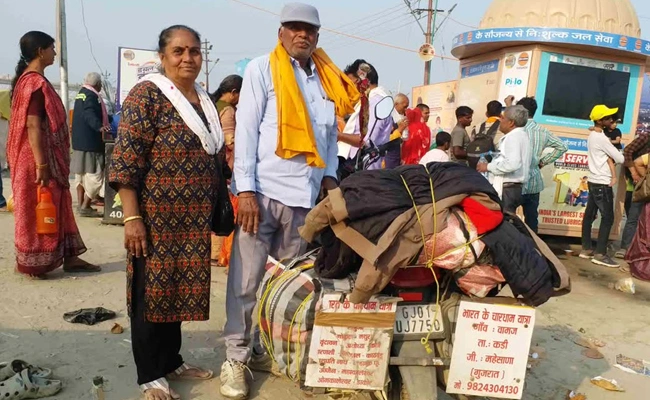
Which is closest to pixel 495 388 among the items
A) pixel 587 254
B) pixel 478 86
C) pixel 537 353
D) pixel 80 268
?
pixel 537 353

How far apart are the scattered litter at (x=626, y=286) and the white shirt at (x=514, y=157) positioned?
1417 mm

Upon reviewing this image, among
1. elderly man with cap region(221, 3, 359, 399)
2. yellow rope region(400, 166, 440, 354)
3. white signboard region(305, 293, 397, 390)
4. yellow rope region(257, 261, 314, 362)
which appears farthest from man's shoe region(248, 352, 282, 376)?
yellow rope region(400, 166, 440, 354)

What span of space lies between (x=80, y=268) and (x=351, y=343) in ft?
11.6

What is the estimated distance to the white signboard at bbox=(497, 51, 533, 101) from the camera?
6.95 m

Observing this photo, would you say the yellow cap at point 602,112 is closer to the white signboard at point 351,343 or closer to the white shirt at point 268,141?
the white shirt at point 268,141

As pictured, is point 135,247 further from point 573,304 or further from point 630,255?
point 630,255


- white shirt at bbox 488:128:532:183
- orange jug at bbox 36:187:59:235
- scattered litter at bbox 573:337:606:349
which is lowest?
scattered litter at bbox 573:337:606:349

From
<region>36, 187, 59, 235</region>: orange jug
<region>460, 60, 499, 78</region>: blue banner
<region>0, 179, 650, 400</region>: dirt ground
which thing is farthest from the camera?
<region>460, 60, 499, 78</region>: blue banner

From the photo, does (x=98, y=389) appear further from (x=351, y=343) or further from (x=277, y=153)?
(x=277, y=153)

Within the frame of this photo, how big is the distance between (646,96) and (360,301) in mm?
12124

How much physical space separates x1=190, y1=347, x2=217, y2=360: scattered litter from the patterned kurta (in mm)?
700

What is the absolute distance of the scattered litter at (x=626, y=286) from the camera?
5.44m

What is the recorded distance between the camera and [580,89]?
7008 mm

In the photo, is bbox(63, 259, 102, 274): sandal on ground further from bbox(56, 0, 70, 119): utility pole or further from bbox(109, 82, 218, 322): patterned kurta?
bbox(56, 0, 70, 119): utility pole
